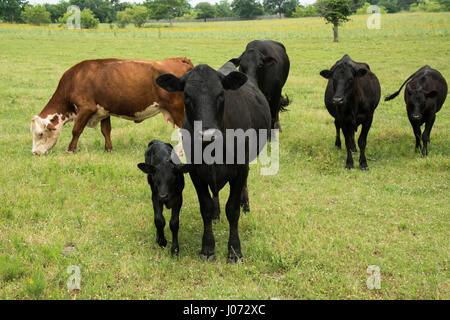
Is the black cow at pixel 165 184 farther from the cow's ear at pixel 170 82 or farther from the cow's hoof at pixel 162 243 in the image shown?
the cow's ear at pixel 170 82

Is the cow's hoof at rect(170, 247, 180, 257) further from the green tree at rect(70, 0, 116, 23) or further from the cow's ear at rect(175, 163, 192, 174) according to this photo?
the green tree at rect(70, 0, 116, 23)

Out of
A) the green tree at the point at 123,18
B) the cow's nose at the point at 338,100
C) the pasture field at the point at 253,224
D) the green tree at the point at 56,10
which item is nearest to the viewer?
the pasture field at the point at 253,224

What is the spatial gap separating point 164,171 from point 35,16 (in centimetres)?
10091

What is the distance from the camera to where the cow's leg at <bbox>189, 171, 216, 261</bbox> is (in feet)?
16.5

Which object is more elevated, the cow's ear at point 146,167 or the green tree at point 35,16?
the green tree at point 35,16

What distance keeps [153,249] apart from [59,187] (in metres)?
2.70

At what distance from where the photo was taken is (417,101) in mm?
9555

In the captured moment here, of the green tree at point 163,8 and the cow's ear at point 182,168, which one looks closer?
the cow's ear at point 182,168

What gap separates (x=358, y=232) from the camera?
19.3 ft

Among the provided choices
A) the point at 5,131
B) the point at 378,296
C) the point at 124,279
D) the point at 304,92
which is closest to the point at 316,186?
the point at 378,296

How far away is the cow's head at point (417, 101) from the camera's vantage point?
9466 mm

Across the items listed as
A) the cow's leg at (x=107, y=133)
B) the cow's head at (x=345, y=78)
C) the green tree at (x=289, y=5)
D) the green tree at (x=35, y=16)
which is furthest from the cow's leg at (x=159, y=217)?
the green tree at (x=289, y=5)

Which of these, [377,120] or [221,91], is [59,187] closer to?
[221,91]

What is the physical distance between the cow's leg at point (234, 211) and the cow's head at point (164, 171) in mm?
614
